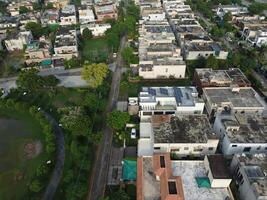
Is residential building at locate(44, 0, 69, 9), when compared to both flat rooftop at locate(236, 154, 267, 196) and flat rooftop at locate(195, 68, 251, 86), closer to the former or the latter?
flat rooftop at locate(195, 68, 251, 86)

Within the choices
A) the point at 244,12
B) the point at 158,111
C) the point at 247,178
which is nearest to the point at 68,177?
the point at 158,111

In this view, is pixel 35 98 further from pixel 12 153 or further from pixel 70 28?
pixel 70 28

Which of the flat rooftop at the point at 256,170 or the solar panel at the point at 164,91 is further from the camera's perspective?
the solar panel at the point at 164,91

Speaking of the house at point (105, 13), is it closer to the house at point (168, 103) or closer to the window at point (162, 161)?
the house at point (168, 103)

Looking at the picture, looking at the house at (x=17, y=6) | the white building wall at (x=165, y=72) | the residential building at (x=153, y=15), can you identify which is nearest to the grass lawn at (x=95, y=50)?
the white building wall at (x=165, y=72)

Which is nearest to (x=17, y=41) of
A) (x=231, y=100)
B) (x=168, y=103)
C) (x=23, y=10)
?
(x=23, y=10)


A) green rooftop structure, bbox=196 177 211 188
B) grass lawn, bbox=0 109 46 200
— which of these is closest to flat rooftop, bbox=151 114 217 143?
green rooftop structure, bbox=196 177 211 188
